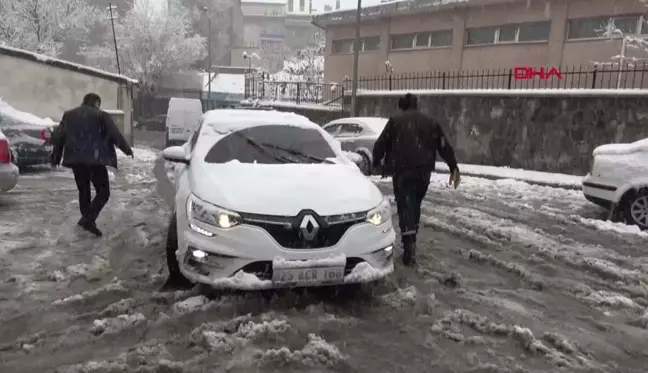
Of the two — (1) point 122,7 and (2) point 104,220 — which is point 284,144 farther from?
(1) point 122,7

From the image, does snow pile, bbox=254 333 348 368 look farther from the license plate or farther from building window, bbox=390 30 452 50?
building window, bbox=390 30 452 50

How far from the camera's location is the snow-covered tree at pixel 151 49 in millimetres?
47969

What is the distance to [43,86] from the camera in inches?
734

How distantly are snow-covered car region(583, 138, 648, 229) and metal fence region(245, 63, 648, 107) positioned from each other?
17.9 ft

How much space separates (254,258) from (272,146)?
1740mm

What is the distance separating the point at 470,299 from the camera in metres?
4.91

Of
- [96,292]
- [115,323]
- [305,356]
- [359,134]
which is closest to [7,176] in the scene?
[96,292]

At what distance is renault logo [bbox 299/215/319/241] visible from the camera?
4.21 metres

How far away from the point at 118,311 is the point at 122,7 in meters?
73.0

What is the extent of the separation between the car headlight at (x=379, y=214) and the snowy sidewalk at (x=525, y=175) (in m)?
8.68

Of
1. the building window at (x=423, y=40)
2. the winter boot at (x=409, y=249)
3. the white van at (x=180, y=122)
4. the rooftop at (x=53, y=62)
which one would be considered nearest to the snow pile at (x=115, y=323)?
the winter boot at (x=409, y=249)

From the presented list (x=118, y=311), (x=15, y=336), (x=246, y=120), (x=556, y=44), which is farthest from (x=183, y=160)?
(x=556, y=44)

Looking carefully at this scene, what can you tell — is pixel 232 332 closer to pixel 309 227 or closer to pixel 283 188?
pixel 309 227

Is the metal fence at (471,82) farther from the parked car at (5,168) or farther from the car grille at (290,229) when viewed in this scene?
the parked car at (5,168)
